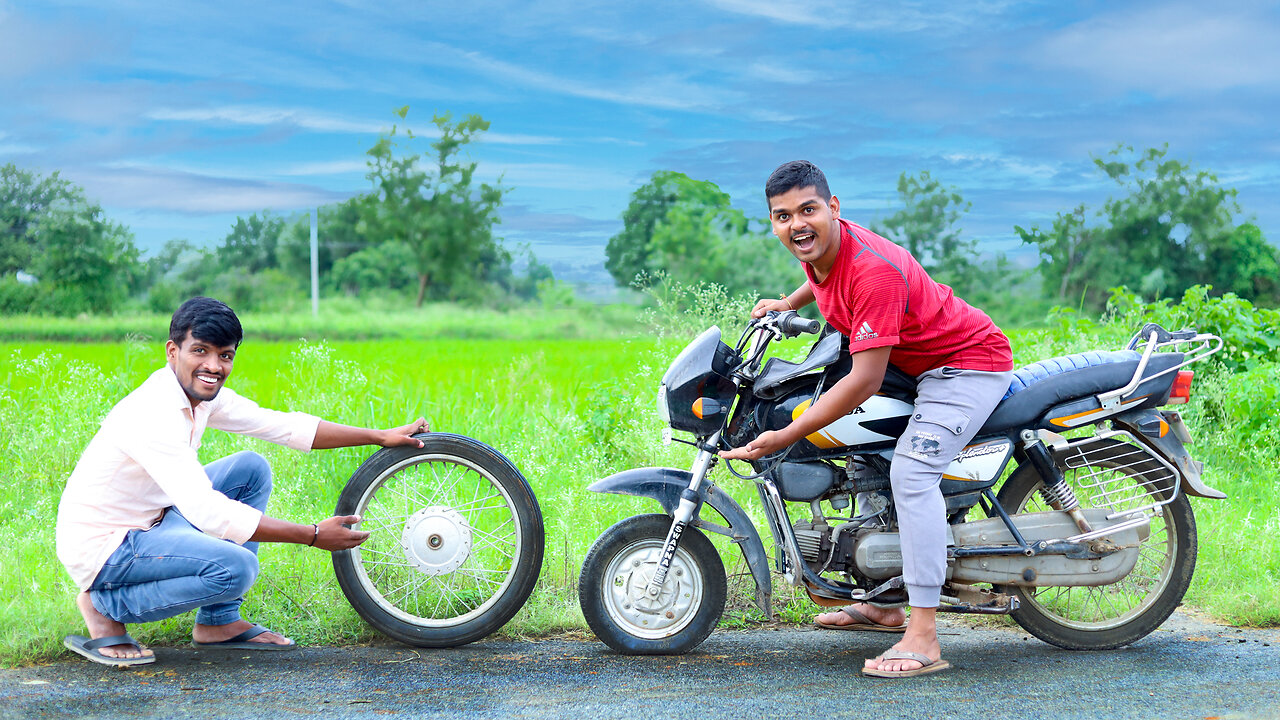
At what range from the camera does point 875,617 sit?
4426 millimetres

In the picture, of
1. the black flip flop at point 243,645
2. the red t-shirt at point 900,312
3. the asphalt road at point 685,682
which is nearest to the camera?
the asphalt road at point 685,682

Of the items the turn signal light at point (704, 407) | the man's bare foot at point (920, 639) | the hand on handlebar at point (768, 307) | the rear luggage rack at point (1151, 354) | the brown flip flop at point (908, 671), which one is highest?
the hand on handlebar at point (768, 307)

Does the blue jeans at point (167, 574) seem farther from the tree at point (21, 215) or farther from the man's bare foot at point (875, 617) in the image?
the tree at point (21, 215)

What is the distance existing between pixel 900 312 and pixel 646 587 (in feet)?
4.89

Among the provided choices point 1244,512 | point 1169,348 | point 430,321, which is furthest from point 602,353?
point 1169,348

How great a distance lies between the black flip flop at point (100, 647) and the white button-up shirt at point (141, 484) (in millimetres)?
268

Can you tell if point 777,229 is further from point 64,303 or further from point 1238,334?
point 64,303

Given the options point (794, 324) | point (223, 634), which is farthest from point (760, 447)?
point (223, 634)

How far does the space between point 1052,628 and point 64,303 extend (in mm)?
21525

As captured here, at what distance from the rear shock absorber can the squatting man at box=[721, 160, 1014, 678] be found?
1.18ft

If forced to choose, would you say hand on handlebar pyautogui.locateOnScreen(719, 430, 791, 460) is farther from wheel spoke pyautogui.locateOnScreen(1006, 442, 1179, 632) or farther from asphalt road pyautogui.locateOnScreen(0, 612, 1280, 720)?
wheel spoke pyautogui.locateOnScreen(1006, 442, 1179, 632)

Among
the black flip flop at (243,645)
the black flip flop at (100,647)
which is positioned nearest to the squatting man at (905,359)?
the black flip flop at (243,645)

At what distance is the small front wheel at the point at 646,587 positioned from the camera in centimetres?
402

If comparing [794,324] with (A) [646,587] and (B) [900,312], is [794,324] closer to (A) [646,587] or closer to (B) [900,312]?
(B) [900,312]
